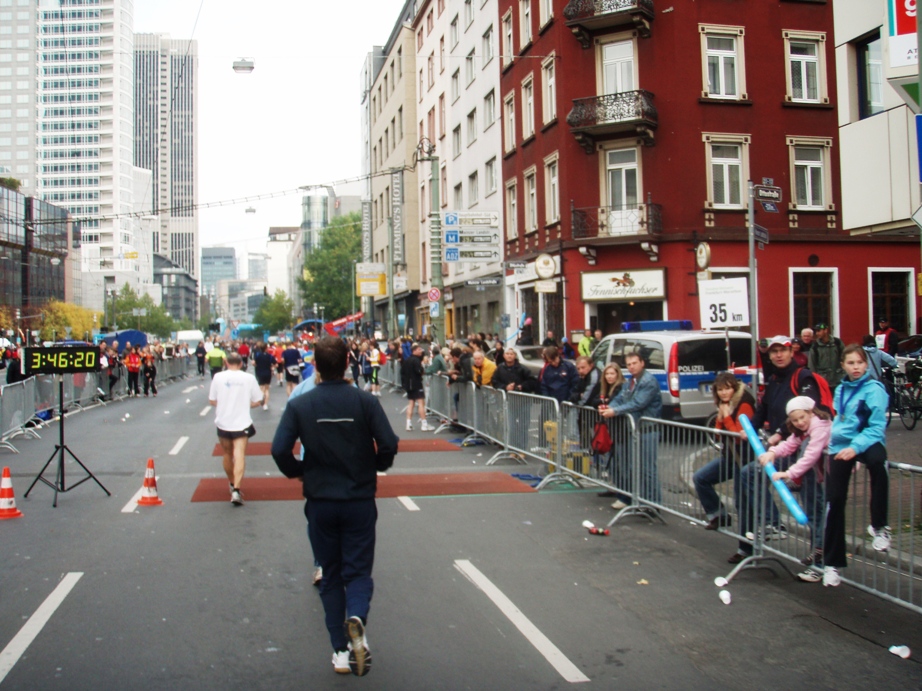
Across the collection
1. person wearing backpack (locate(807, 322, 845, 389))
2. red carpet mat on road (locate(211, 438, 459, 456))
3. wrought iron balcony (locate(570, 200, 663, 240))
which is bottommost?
red carpet mat on road (locate(211, 438, 459, 456))

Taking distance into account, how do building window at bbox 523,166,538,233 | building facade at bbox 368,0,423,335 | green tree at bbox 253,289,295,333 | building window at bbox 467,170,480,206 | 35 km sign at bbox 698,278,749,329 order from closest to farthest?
35 km sign at bbox 698,278,749,329 < building window at bbox 523,166,538,233 < building window at bbox 467,170,480,206 < building facade at bbox 368,0,423,335 < green tree at bbox 253,289,295,333

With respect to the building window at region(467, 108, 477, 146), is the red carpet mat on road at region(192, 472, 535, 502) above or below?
below

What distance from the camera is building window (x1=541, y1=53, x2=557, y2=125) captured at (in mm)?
29938

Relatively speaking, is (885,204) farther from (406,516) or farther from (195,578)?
(195,578)

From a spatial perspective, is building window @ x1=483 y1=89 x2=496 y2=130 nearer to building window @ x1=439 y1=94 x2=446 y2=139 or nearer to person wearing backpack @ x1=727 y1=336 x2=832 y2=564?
building window @ x1=439 y1=94 x2=446 y2=139

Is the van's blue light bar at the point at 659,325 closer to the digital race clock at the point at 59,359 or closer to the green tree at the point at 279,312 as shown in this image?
the digital race clock at the point at 59,359

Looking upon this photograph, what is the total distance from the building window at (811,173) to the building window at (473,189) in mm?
15088

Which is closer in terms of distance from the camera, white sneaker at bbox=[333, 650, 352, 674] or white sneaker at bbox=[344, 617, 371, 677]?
white sneaker at bbox=[344, 617, 371, 677]

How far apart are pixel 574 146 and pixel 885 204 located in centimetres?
1636

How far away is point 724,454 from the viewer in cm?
A: 748

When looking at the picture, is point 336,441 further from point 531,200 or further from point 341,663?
point 531,200

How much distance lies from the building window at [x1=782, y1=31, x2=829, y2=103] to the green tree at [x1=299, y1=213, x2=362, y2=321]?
190ft

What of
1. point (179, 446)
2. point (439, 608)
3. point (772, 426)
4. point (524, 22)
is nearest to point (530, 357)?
point (179, 446)

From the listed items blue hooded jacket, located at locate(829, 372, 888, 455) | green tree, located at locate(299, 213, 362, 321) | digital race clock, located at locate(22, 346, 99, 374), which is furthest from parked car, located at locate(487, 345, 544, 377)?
green tree, located at locate(299, 213, 362, 321)
